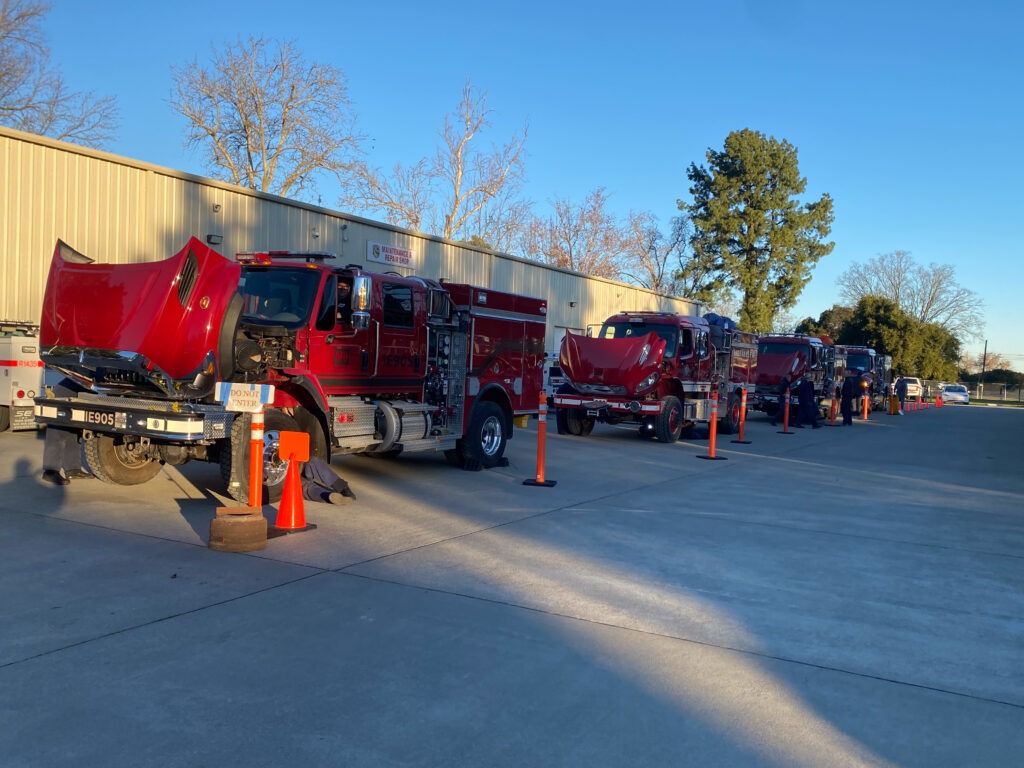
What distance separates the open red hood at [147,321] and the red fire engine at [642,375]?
1047 cm

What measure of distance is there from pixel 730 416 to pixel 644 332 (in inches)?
178

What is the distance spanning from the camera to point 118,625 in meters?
5.26

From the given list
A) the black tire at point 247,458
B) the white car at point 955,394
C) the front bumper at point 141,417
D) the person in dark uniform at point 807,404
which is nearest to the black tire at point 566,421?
the person in dark uniform at point 807,404

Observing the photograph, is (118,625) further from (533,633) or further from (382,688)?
(533,633)

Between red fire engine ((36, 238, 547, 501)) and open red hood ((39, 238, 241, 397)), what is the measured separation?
1 centimetres

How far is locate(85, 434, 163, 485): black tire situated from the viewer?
9.44 metres

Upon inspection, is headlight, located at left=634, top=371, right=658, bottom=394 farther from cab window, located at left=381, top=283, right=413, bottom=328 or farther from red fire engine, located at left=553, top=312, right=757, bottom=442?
cab window, located at left=381, top=283, right=413, bottom=328

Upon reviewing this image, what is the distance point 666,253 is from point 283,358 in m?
51.2

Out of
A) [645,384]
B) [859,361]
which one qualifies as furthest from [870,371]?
[645,384]

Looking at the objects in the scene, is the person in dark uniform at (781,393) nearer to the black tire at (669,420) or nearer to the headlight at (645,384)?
the black tire at (669,420)

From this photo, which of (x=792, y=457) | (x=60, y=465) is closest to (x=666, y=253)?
(x=792, y=457)

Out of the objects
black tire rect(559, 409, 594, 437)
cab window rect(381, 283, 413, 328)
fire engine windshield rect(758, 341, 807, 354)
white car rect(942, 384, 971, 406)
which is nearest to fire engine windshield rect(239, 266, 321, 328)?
cab window rect(381, 283, 413, 328)

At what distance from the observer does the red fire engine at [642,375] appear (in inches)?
692

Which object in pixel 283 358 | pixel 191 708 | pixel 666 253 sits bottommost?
pixel 191 708
